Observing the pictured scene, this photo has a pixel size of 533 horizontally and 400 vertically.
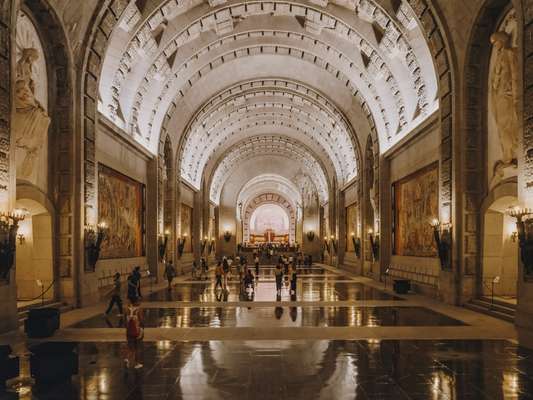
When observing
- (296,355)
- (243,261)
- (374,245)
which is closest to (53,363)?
(296,355)

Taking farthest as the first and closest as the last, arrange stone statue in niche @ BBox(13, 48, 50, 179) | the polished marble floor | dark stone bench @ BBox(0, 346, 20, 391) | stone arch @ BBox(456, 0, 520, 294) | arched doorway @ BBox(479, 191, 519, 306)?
stone arch @ BBox(456, 0, 520, 294) → arched doorway @ BBox(479, 191, 519, 306) → stone statue in niche @ BBox(13, 48, 50, 179) → dark stone bench @ BBox(0, 346, 20, 391) → the polished marble floor

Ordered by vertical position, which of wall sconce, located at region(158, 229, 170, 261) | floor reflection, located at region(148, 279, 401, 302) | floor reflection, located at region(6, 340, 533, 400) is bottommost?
floor reflection, located at region(148, 279, 401, 302)

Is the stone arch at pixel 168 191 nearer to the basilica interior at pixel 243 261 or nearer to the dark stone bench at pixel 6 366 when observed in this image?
the basilica interior at pixel 243 261

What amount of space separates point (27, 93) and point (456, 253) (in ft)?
46.2

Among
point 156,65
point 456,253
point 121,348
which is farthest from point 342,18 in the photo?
point 121,348

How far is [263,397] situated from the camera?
7.17 metres

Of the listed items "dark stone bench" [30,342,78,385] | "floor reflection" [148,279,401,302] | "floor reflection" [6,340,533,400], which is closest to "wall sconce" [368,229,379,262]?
"floor reflection" [148,279,401,302]

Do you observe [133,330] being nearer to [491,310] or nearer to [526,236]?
[526,236]

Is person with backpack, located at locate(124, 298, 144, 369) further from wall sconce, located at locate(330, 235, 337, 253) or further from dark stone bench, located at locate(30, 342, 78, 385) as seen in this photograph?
wall sconce, located at locate(330, 235, 337, 253)

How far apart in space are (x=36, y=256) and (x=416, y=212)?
15283mm

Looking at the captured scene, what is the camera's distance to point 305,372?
848 centimetres

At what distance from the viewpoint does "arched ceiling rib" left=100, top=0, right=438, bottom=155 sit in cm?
2106

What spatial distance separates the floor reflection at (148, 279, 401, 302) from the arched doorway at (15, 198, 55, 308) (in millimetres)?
4576

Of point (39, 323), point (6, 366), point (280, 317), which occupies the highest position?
point (6, 366)
